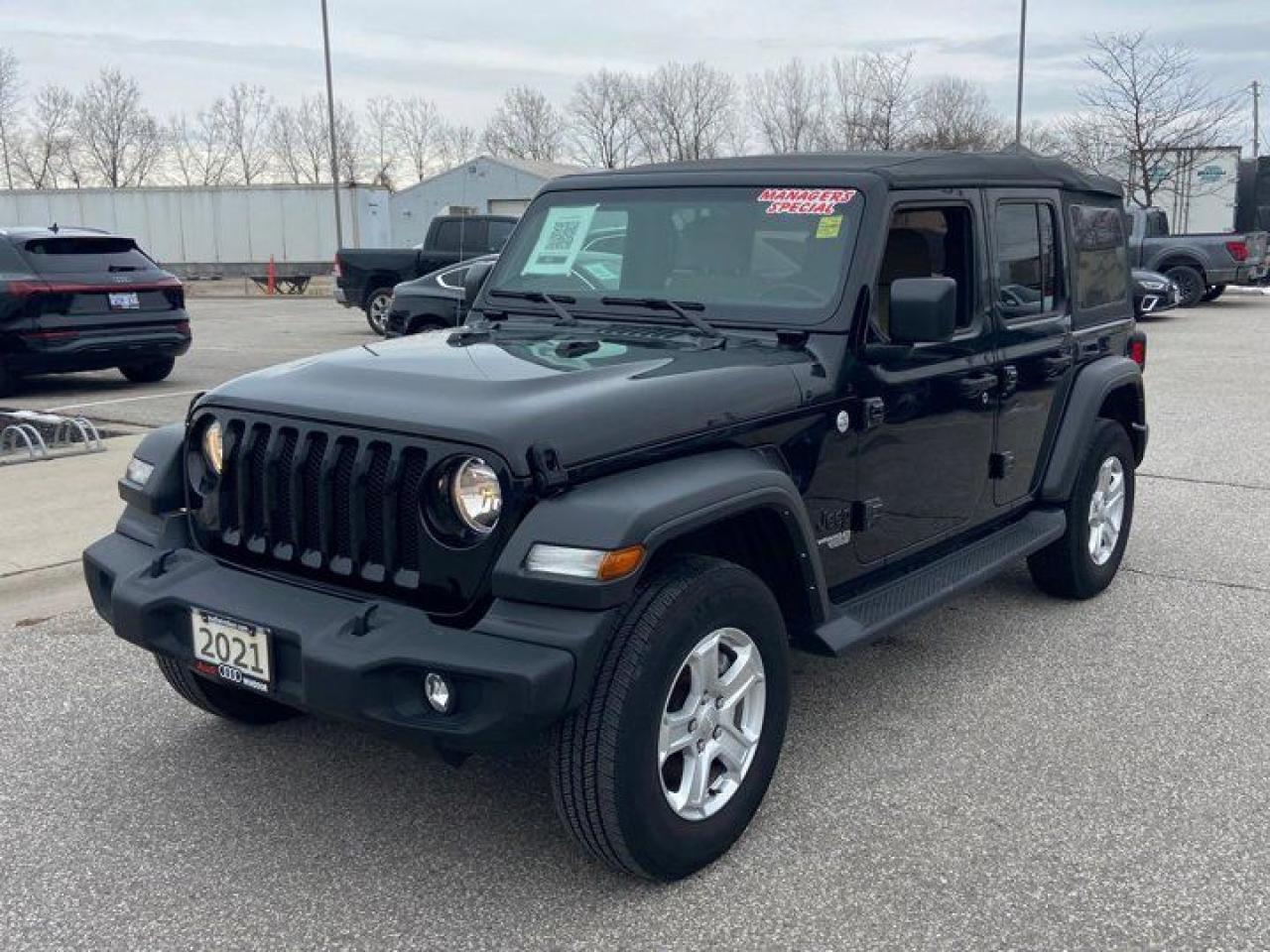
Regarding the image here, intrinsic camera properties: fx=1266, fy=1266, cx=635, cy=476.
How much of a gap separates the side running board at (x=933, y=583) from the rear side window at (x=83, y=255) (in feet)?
30.2

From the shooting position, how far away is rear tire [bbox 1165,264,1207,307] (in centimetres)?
2298

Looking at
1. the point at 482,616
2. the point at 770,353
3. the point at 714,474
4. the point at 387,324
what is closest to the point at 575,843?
the point at 482,616

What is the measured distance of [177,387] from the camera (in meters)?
12.2

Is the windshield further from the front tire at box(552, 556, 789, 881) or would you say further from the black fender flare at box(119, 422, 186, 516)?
the black fender flare at box(119, 422, 186, 516)

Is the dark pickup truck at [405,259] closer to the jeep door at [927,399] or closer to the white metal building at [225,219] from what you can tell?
the jeep door at [927,399]

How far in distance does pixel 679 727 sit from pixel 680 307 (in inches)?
59.9

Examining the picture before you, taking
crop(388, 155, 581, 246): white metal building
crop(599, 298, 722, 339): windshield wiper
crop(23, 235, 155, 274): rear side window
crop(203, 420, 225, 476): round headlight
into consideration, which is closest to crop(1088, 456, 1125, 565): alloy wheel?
crop(599, 298, 722, 339): windshield wiper

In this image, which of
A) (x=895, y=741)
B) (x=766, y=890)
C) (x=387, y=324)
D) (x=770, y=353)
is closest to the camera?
(x=766, y=890)

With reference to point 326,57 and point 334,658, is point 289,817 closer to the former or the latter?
point 334,658

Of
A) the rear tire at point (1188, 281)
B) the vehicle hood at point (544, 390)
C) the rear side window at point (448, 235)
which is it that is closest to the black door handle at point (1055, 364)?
the vehicle hood at point (544, 390)

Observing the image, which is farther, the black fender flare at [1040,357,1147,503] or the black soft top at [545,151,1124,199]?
the black fender flare at [1040,357,1147,503]

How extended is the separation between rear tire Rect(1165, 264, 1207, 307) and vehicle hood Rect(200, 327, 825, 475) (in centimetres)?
2161

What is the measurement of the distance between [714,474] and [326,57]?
1245 inches

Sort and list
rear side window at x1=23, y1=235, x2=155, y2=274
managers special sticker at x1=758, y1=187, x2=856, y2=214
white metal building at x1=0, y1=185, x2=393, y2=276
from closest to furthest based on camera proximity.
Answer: managers special sticker at x1=758, y1=187, x2=856, y2=214 → rear side window at x1=23, y1=235, x2=155, y2=274 → white metal building at x1=0, y1=185, x2=393, y2=276
